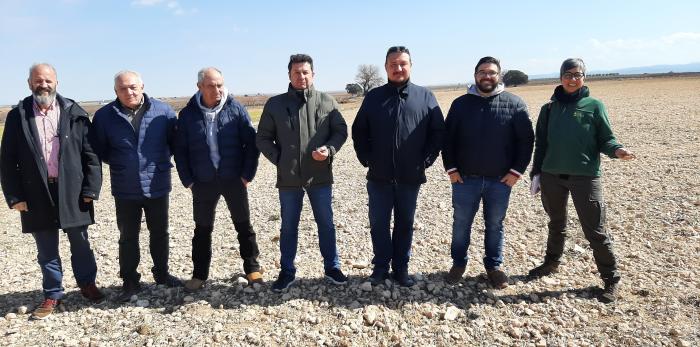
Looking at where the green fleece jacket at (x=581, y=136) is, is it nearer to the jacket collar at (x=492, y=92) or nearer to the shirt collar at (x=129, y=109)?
the jacket collar at (x=492, y=92)

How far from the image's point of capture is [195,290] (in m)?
5.50

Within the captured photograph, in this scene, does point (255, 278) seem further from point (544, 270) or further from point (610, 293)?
point (610, 293)

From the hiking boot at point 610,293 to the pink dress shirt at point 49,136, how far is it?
6167 mm

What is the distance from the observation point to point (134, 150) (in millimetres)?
4945

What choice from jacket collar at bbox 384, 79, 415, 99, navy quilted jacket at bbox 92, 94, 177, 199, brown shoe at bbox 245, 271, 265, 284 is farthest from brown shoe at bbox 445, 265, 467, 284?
navy quilted jacket at bbox 92, 94, 177, 199

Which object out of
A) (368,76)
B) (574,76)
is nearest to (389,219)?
(574,76)

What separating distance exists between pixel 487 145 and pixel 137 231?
4208mm

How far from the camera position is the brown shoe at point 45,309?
16.4 ft

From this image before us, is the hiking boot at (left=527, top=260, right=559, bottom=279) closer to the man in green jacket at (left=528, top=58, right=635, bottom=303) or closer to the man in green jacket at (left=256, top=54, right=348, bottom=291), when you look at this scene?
the man in green jacket at (left=528, top=58, right=635, bottom=303)

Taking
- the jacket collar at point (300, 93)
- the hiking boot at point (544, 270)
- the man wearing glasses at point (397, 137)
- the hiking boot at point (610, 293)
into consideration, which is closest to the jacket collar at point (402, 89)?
the man wearing glasses at point (397, 137)

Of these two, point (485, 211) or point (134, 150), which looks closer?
point (134, 150)

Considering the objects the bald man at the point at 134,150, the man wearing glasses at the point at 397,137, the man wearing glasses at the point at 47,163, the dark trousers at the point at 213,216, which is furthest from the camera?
the dark trousers at the point at 213,216

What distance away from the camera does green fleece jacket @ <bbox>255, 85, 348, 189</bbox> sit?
4.91 m

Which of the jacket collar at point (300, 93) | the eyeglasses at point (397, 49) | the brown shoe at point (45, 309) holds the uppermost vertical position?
the eyeglasses at point (397, 49)
